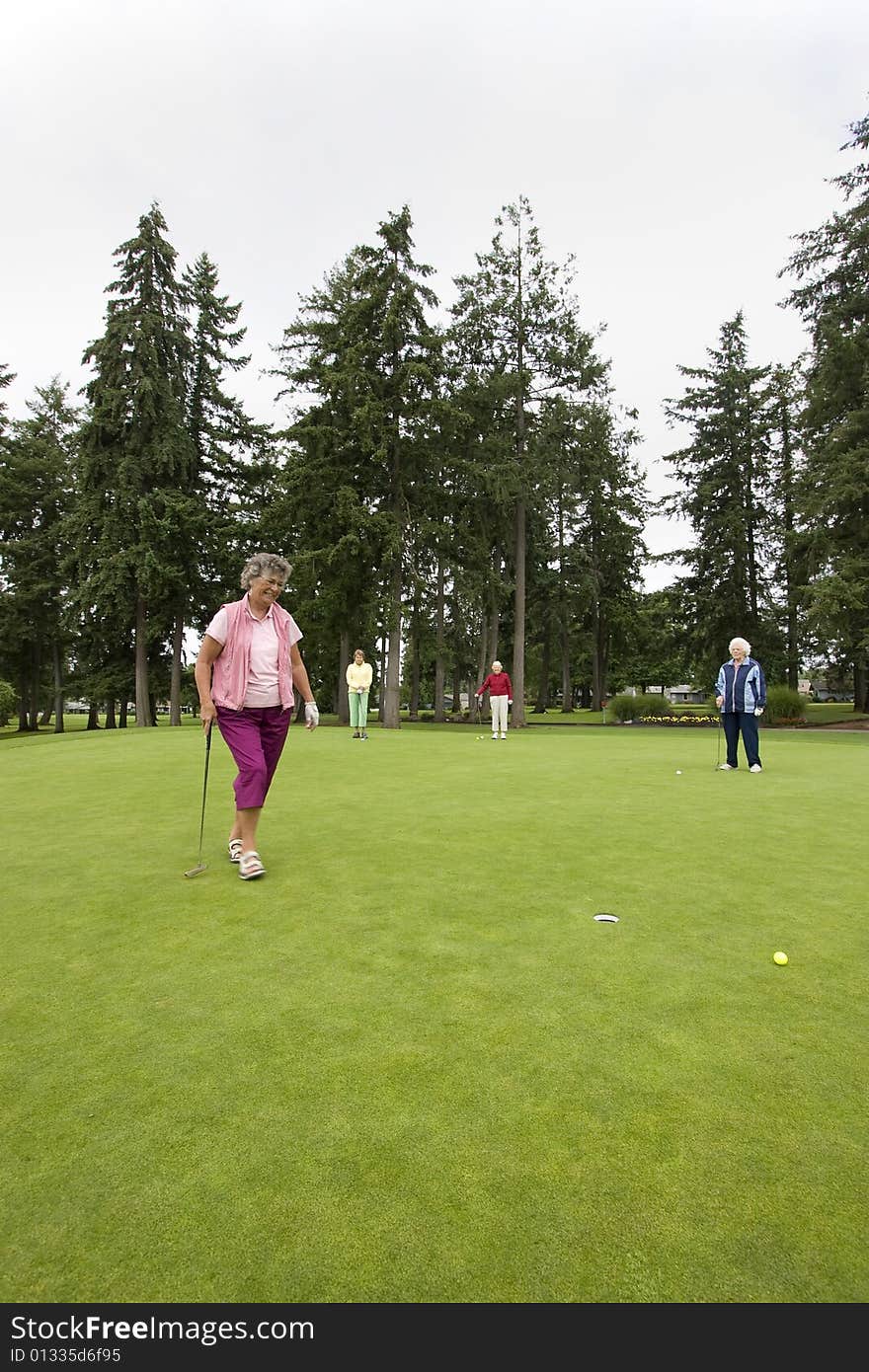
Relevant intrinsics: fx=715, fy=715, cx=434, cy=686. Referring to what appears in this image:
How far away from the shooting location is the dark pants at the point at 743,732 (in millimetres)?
11703

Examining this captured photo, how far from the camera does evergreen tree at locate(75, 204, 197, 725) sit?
3059 centimetres

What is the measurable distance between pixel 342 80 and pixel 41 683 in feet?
136

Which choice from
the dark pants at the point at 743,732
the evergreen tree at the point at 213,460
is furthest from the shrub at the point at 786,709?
the evergreen tree at the point at 213,460

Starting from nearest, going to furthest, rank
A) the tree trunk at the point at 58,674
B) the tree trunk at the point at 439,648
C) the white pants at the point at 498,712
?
the white pants at the point at 498,712 < the tree trunk at the point at 439,648 < the tree trunk at the point at 58,674

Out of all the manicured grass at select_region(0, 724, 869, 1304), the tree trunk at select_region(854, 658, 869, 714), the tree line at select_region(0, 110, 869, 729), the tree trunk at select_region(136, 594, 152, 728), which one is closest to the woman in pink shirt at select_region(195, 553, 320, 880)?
the manicured grass at select_region(0, 724, 869, 1304)

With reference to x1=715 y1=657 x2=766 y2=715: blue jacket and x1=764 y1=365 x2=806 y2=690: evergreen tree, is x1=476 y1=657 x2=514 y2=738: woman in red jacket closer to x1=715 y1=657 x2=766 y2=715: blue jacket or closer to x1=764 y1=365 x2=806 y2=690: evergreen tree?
x1=715 y1=657 x2=766 y2=715: blue jacket

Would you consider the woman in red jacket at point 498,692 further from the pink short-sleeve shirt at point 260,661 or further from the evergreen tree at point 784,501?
the evergreen tree at point 784,501

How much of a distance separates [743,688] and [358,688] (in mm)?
9886

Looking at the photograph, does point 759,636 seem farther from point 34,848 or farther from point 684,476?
point 34,848

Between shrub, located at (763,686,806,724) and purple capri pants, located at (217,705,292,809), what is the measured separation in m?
27.4

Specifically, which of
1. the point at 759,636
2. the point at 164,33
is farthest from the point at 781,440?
the point at 164,33

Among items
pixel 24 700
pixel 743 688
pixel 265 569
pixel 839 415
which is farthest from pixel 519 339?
pixel 24 700

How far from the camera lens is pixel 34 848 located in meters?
6.04

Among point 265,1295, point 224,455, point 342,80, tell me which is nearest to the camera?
point 265,1295
